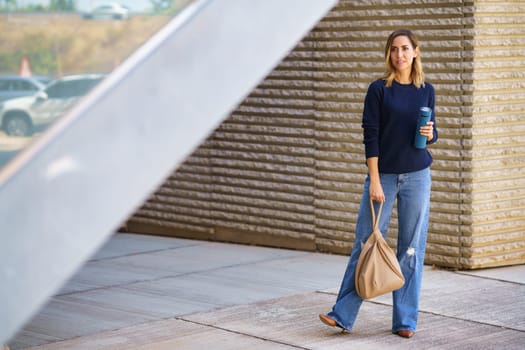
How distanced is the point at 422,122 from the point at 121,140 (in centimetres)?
382

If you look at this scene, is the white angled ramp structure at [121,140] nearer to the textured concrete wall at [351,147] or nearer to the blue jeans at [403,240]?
the blue jeans at [403,240]

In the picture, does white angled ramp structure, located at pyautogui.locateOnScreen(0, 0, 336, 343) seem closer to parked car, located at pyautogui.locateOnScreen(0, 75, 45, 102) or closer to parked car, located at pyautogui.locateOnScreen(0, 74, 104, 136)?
parked car, located at pyautogui.locateOnScreen(0, 74, 104, 136)

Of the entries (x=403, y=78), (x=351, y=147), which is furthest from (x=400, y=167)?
(x=351, y=147)

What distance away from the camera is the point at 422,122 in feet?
18.3

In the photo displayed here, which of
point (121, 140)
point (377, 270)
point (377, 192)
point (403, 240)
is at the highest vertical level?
point (121, 140)

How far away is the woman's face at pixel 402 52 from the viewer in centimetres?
561

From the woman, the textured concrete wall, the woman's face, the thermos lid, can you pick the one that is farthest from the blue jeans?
the textured concrete wall

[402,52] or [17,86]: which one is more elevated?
[402,52]

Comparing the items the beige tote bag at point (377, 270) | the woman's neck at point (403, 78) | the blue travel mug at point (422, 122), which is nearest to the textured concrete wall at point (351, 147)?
the woman's neck at point (403, 78)

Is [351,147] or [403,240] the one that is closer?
[403,240]

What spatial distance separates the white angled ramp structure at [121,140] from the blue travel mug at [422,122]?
3.37 m

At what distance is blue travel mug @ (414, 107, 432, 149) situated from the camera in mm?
5566

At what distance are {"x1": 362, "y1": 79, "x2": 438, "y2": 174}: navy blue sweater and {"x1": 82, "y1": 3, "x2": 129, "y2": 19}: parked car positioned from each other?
11.5 feet

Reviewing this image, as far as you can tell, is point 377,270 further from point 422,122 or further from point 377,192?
point 422,122
